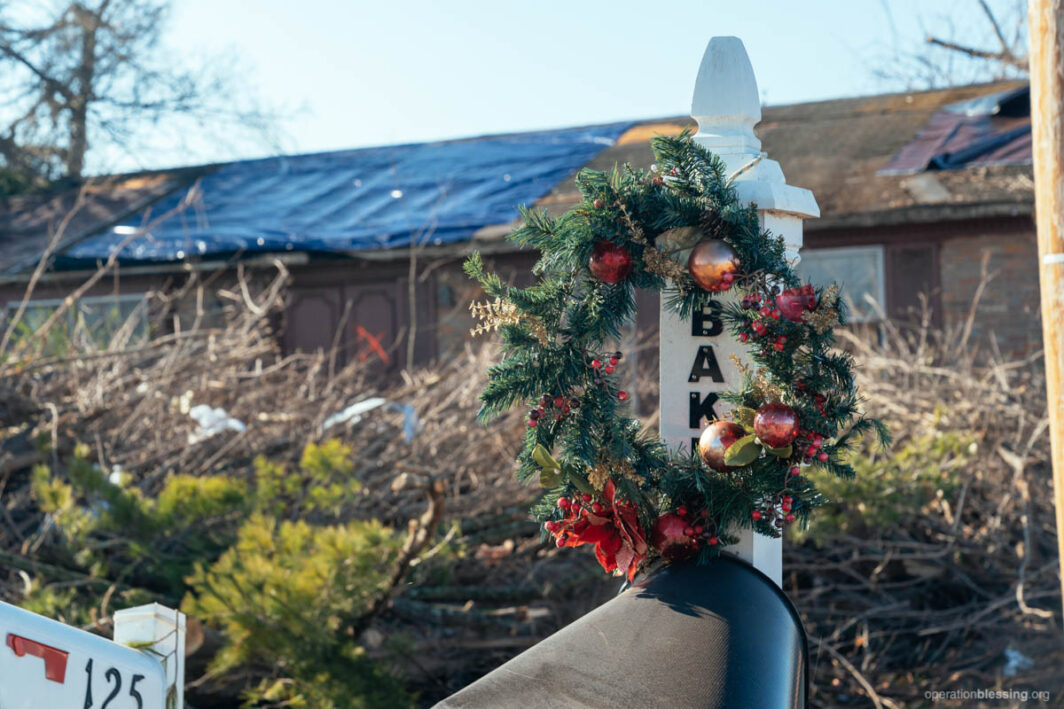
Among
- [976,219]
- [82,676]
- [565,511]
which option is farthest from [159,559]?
[976,219]

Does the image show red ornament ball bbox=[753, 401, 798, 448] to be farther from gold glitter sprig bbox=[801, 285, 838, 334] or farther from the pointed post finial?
the pointed post finial

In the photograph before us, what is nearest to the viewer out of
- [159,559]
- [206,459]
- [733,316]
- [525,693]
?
[525,693]

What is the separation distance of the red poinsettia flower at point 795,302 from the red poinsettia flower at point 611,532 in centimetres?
57

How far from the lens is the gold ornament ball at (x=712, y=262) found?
2480 millimetres

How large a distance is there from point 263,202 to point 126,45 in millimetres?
8599

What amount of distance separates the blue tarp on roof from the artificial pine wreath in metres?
8.10

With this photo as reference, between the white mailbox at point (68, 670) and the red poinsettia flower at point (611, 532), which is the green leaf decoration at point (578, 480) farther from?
the white mailbox at point (68, 670)

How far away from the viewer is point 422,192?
40.6ft

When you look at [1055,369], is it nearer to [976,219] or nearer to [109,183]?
[976,219]

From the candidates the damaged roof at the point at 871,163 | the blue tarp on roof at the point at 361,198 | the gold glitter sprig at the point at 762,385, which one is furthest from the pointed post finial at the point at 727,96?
the blue tarp on roof at the point at 361,198

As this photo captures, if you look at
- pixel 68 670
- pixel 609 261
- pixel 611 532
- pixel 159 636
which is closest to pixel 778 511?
pixel 611 532

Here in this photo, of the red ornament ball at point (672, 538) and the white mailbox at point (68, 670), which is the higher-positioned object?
the red ornament ball at point (672, 538)

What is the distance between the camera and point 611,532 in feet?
8.46

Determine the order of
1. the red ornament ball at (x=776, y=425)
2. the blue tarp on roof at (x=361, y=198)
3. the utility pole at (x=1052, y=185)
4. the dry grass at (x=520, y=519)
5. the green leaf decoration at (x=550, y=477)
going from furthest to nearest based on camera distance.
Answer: the blue tarp on roof at (x=361, y=198)
the dry grass at (x=520, y=519)
the utility pole at (x=1052, y=185)
the green leaf decoration at (x=550, y=477)
the red ornament ball at (x=776, y=425)
